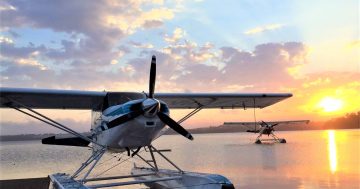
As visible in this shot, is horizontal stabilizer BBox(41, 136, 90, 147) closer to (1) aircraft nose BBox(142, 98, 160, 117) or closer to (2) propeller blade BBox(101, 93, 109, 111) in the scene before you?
(2) propeller blade BBox(101, 93, 109, 111)

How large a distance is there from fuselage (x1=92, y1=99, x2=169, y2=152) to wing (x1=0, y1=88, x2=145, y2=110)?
0.53 m

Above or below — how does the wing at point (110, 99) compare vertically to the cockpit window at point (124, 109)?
above

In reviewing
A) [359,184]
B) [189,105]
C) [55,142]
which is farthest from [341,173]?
[55,142]

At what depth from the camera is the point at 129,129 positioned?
8055mm

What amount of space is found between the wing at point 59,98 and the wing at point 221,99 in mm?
1784

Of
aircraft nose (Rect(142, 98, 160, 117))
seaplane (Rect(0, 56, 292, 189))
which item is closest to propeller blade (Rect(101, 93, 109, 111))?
seaplane (Rect(0, 56, 292, 189))

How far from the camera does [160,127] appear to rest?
7.97 meters

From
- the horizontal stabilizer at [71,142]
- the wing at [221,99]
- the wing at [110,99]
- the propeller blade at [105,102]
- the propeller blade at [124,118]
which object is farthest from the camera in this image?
→ the wing at [221,99]

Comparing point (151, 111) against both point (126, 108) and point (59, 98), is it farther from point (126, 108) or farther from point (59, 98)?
point (59, 98)

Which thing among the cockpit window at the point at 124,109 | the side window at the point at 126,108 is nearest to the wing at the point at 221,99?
the cockpit window at the point at 124,109

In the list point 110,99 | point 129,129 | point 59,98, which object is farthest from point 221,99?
point 59,98

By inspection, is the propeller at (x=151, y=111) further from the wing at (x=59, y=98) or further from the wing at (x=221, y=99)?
the wing at (x=221, y=99)

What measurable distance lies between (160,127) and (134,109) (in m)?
0.67

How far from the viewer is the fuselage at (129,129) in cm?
780
